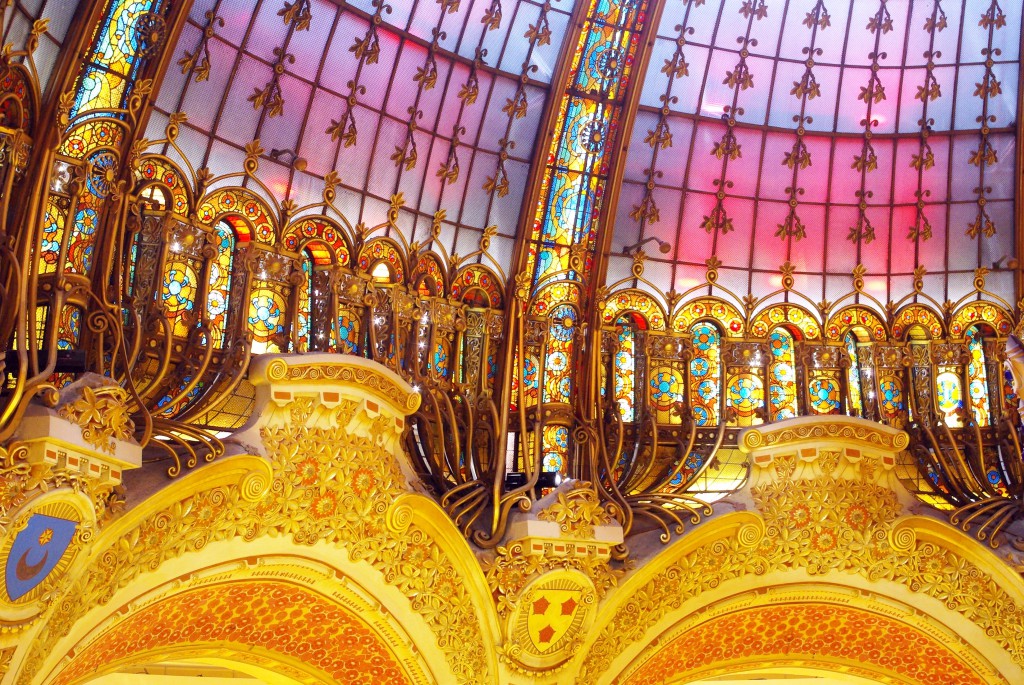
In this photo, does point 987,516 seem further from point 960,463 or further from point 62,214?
point 62,214

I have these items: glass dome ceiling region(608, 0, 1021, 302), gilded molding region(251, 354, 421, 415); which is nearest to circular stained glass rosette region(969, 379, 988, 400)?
glass dome ceiling region(608, 0, 1021, 302)

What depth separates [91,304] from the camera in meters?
14.1

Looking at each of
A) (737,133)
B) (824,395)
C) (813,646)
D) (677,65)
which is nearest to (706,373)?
(824,395)

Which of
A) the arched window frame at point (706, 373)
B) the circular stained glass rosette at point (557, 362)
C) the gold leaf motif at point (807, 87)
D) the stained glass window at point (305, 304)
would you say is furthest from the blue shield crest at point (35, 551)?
the gold leaf motif at point (807, 87)

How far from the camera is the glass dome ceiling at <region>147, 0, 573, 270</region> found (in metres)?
15.8

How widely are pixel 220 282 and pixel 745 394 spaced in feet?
25.3

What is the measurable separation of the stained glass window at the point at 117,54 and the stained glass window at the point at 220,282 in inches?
82.4

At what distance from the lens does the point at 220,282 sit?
52.3ft

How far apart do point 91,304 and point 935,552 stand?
1116cm

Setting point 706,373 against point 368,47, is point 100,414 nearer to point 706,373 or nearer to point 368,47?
point 368,47

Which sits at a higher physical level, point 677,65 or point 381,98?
point 677,65

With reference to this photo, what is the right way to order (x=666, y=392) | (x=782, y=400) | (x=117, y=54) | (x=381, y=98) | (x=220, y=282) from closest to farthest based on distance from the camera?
(x=117, y=54)
(x=220, y=282)
(x=381, y=98)
(x=666, y=392)
(x=782, y=400)

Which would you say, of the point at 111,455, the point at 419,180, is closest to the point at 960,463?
the point at 419,180

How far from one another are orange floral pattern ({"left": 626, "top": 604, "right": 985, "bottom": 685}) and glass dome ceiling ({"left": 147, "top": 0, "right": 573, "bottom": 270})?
588cm
